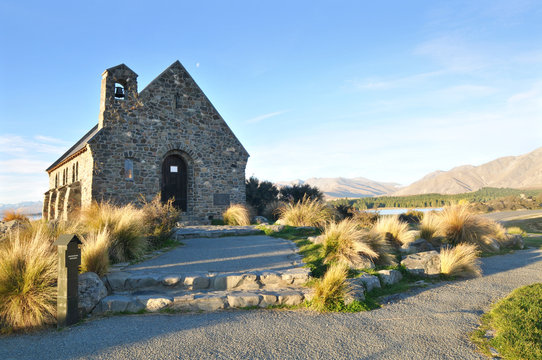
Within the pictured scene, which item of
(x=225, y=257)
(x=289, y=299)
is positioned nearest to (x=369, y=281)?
(x=289, y=299)

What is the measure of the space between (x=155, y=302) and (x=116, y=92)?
12871mm

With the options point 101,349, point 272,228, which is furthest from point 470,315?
point 272,228

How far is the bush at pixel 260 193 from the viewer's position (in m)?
20.5

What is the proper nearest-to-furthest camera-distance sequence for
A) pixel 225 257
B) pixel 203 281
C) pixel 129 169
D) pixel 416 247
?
pixel 203 281
pixel 225 257
pixel 416 247
pixel 129 169

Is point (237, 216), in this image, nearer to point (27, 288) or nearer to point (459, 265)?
point (459, 265)

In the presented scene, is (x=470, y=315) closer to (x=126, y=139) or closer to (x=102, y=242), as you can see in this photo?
(x=102, y=242)

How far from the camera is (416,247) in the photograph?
9836 millimetres

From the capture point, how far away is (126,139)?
50.2 feet

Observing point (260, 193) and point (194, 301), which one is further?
point (260, 193)

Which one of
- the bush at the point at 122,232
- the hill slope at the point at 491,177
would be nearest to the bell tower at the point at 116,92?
the bush at the point at 122,232

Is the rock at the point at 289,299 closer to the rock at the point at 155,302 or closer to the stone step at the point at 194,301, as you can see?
the stone step at the point at 194,301

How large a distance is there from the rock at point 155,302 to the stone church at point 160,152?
10405mm

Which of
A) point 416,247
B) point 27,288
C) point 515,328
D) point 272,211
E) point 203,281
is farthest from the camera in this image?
point 272,211

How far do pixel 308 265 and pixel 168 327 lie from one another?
337cm
